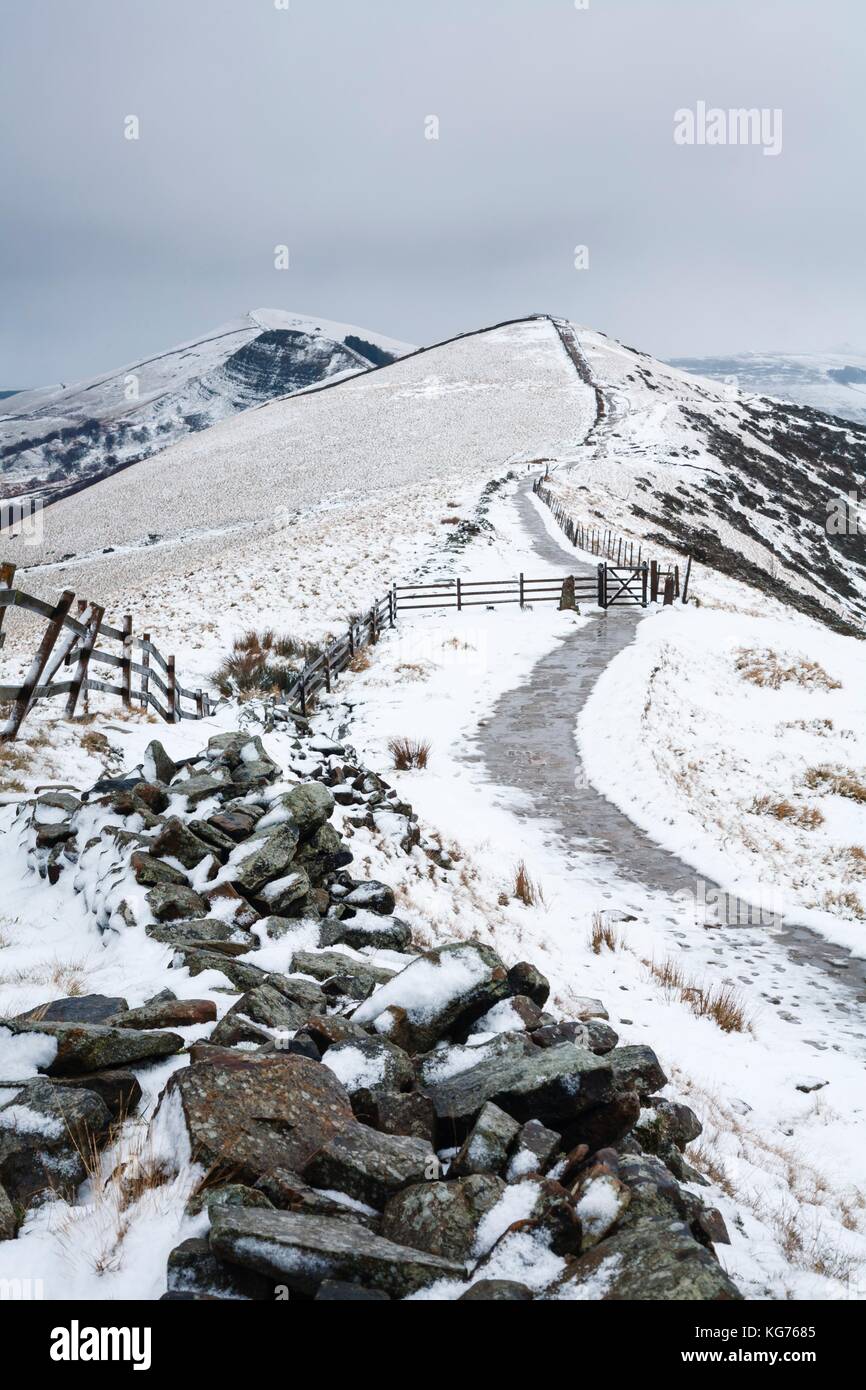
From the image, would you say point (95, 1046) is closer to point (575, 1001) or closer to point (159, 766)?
point (575, 1001)

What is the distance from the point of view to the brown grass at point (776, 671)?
1998 centimetres

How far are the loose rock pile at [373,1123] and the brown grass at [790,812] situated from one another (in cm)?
710

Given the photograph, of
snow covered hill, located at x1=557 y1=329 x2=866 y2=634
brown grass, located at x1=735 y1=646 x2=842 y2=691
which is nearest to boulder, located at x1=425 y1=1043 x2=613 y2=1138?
brown grass, located at x1=735 y1=646 x2=842 y2=691

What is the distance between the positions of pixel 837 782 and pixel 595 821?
17.7ft

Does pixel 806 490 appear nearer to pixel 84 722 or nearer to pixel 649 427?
pixel 649 427

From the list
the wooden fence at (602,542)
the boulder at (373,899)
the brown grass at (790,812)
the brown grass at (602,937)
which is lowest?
the brown grass at (790,812)

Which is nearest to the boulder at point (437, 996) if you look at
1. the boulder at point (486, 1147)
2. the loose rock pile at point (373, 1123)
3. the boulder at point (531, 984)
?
the loose rock pile at point (373, 1123)

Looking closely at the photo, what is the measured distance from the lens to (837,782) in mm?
13672

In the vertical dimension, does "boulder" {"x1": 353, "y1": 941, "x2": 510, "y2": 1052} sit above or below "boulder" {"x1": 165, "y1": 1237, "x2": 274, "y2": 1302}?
below

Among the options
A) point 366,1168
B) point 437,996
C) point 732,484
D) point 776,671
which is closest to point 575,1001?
point 437,996

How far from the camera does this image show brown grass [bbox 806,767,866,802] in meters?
13.4

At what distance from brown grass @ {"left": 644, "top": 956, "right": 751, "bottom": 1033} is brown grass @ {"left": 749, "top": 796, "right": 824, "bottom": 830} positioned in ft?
18.3

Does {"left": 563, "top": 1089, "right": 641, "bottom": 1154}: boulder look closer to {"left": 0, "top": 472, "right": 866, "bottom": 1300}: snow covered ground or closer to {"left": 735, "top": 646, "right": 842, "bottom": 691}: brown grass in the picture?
{"left": 0, "top": 472, "right": 866, "bottom": 1300}: snow covered ground

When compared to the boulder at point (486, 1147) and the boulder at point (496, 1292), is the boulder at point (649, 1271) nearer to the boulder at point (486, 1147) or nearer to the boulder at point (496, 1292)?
the boulder at point (496, 1292)
